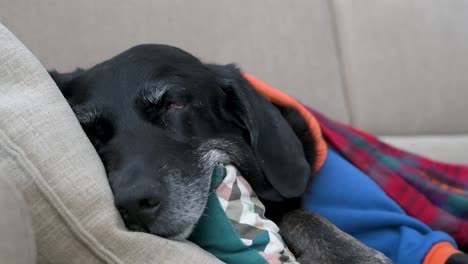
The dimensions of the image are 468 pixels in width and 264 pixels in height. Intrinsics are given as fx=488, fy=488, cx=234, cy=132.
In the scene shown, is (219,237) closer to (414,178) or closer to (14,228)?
(14,228)

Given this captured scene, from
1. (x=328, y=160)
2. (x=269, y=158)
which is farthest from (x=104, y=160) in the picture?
(x=328, y=160)

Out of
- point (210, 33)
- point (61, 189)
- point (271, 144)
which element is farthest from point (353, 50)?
point (61, 189)

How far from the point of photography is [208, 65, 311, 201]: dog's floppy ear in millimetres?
1543

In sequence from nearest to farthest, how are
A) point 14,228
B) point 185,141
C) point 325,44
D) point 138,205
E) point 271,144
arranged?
point 14,228 < point 138,205 < point 185,141 < point 271,144 < point 325,44

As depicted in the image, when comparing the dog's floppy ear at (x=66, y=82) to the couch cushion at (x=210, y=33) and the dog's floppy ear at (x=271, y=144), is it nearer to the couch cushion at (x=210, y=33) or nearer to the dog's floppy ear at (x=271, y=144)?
the dog's floppy ear at (x=271, y=144)

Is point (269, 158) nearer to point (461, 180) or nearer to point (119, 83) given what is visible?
point (119, 83)

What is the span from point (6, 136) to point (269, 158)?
818 mm

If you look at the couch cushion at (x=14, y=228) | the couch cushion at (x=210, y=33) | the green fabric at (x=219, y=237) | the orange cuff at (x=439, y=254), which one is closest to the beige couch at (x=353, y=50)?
the couch cushion at (x=210, y=33)

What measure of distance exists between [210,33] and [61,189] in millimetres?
1942

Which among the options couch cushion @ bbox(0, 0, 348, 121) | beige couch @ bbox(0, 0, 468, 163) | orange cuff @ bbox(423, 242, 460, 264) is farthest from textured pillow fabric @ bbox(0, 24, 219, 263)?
beige couch @ bbox(0, 0, 468, 163)

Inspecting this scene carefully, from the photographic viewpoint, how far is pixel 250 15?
286 centimetres

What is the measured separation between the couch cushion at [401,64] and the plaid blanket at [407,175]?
789 mm

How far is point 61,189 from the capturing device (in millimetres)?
958

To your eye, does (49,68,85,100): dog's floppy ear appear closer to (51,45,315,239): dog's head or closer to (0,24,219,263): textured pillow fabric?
(51,45,315,239): dog's head
